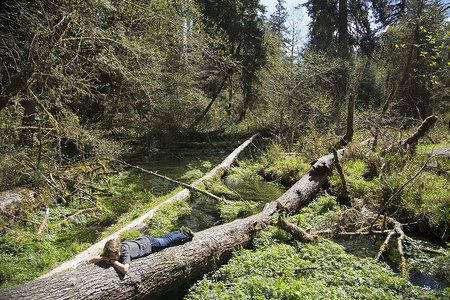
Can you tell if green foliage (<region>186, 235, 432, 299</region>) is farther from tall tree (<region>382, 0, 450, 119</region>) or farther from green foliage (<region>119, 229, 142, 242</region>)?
tall tree (<region>382, 0, 450, 119</region>)

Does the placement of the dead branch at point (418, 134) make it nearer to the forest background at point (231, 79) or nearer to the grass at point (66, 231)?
the forest background at point (231, 79)

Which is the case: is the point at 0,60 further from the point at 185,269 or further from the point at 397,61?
the point at 397,61

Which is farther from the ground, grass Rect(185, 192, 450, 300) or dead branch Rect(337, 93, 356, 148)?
dead branch Rect(337, 93, 356, 148)

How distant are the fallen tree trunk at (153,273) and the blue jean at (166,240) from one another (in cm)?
11

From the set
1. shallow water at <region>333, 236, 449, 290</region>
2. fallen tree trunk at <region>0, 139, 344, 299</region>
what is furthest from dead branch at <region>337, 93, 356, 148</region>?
fallen tree trunk at <region>0, 139, 344, 299</region>

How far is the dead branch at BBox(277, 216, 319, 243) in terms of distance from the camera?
483 centimetres

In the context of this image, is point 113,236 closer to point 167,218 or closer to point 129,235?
point 129,235

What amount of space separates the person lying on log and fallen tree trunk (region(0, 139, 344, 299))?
0.09m

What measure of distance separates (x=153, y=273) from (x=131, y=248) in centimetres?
47

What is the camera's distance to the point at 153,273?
11.9ft

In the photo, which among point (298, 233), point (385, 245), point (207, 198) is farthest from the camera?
point (207, 198)

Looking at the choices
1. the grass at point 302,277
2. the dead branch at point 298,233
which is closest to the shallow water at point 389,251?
the grass at point 302,277

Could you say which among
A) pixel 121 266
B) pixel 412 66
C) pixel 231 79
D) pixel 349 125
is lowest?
pixel 121 266

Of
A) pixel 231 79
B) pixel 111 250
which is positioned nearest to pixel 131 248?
pixel 111 250
